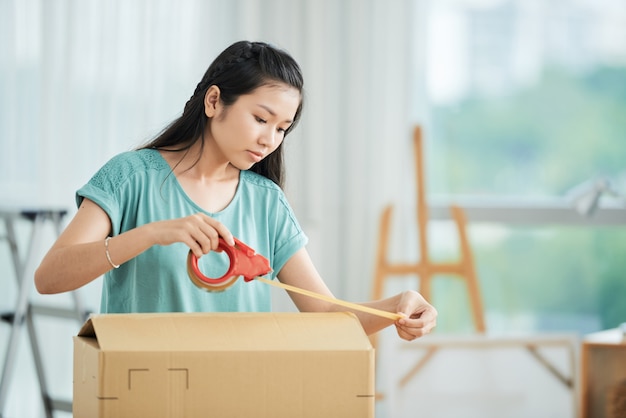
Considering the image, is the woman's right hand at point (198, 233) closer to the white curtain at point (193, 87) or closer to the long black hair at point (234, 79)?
the long black hair at point (234, 79)

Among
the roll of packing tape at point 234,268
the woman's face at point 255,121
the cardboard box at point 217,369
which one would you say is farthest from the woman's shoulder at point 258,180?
the cardboard box at point 217,369

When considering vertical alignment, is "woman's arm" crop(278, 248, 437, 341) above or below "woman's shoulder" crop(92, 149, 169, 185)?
below

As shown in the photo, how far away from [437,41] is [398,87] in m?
0.28

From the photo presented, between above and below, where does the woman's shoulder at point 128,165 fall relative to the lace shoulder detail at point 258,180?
above

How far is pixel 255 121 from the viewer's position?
1.35 meters

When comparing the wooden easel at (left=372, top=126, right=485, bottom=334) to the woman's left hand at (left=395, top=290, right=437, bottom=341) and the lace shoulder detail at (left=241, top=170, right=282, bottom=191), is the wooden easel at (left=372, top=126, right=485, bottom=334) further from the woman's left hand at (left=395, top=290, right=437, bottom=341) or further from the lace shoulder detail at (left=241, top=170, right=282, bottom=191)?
the woman's left hand at (left=395, top=290, right=437, bottom=341)

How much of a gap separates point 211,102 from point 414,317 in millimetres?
492

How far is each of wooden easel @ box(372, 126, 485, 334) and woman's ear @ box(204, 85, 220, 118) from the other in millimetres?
1684

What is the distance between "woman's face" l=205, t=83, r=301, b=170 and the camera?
1.34m

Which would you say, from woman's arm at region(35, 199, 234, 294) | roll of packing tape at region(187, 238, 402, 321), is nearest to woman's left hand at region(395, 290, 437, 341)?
roll of packing tape at region(187, 238, 402, 321)

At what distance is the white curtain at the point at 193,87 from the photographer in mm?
2912

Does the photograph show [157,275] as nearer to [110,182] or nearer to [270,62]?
[110,182]

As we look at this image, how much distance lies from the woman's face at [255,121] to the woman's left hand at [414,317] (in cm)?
33

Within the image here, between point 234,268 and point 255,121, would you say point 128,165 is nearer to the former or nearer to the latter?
point 255,121
